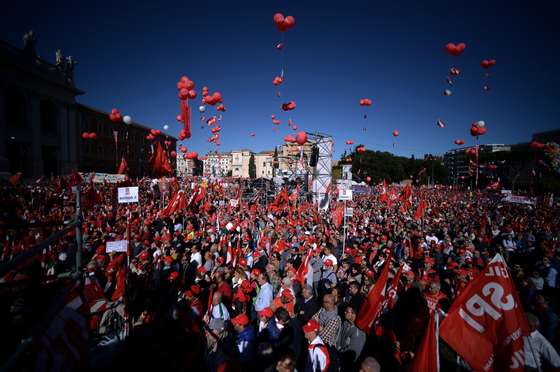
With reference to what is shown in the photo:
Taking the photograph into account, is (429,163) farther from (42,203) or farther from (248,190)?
(42,203)

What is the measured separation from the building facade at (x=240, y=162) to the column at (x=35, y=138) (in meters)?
87.8

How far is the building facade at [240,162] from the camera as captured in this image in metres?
119

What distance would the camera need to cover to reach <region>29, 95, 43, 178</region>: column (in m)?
29.6

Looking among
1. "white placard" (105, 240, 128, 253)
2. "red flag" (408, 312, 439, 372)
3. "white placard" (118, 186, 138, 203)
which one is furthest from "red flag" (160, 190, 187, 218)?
"red flag" (408, 312, 439, 372)

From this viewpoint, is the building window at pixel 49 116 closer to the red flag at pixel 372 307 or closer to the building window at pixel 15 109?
the building window at pixel 15 109

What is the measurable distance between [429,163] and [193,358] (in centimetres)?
9626

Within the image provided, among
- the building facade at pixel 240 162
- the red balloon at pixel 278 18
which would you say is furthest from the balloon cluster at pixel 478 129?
the building facade at pixel 240 162

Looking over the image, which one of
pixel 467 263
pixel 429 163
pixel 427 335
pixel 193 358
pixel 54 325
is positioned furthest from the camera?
pixel 429 163

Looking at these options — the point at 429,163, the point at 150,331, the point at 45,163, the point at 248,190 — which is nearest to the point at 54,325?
the point at 150,331

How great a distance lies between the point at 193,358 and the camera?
394 cm

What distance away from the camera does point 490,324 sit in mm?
2771

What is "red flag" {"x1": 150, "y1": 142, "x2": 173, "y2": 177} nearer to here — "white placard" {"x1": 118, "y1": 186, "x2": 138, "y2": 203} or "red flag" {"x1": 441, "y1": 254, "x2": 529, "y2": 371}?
"white placard" {"x1": 118, "y1": 186, "x2": 138, "y2": 203}

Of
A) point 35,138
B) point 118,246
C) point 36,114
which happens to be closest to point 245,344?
point 118,246

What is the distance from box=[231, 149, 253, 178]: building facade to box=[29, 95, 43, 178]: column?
87.8 metres
